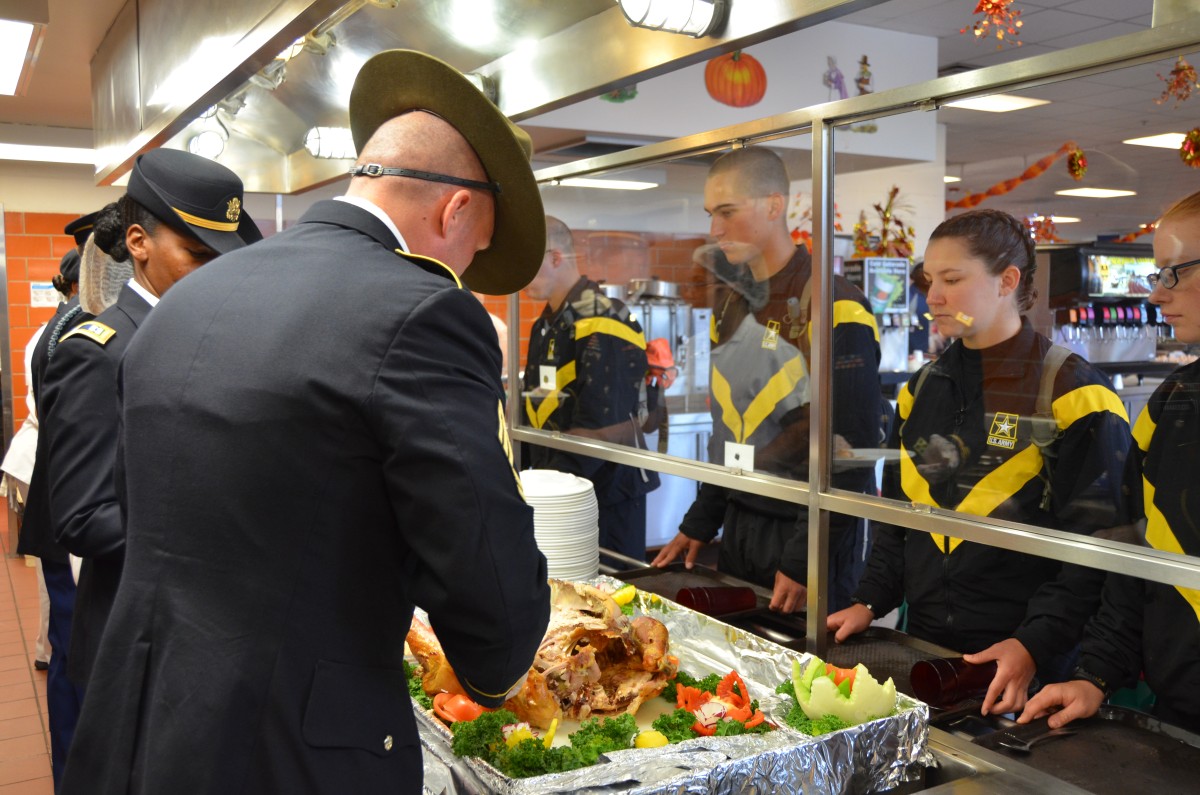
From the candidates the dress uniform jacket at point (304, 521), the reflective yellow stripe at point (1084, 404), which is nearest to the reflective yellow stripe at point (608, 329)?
the reflective yellow stripe at point (1084, 404)

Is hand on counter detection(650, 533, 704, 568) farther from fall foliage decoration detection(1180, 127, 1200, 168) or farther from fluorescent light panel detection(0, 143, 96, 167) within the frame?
fluorescent light panel detection(0, 143, 96, 167)

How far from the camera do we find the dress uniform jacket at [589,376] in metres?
2.84

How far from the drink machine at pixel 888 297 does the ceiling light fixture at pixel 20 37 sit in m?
2.33

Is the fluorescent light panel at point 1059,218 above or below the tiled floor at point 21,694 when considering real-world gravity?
above

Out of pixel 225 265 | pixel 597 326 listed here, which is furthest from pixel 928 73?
pixel 225 265

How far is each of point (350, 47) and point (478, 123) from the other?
1795 millimetres

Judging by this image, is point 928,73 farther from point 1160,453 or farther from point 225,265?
point 225,265

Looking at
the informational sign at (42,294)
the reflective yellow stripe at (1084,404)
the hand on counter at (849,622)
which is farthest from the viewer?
the informational sign at (42,294)

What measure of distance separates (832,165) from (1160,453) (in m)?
0.78

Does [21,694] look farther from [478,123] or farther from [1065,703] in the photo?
[1065,703]

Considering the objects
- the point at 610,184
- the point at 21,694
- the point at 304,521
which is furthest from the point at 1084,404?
the point at 21,694

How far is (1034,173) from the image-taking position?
1.64m

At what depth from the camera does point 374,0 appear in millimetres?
2062

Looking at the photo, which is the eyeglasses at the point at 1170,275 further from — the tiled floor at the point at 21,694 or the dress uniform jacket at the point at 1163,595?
the tiled floor at the point at 21,694
